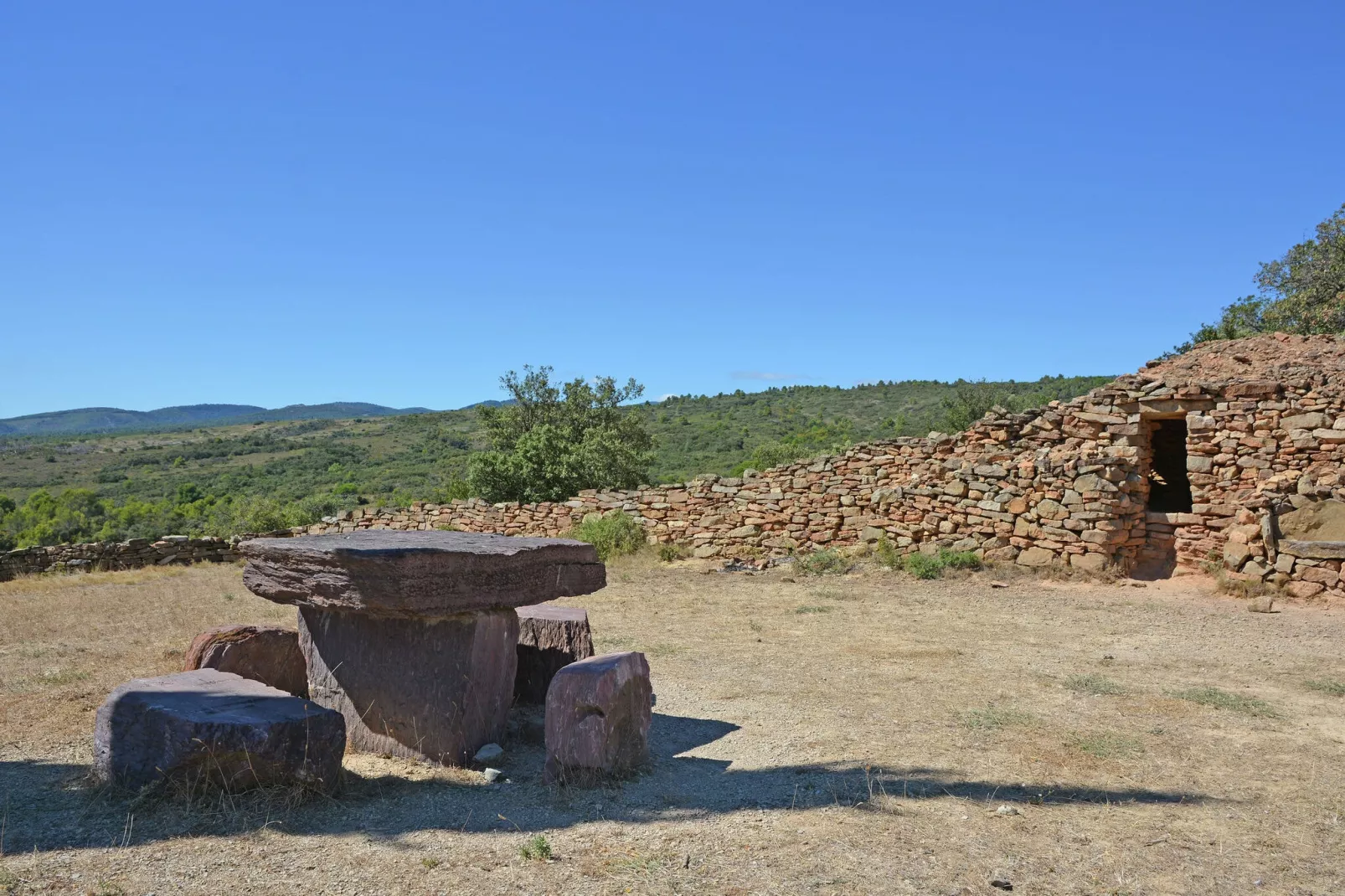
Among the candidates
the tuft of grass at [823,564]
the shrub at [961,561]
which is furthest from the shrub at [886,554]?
the shrub at [961,561]

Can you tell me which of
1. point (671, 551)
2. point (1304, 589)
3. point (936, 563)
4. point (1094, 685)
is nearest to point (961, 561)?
point (936, 563)

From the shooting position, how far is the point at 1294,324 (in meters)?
18.8

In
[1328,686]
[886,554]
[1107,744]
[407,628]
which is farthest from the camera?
[886,554]

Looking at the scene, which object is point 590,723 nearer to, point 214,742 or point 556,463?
point 214,742

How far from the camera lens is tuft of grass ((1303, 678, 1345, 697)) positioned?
711cm

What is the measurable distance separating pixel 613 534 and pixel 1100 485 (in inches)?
315

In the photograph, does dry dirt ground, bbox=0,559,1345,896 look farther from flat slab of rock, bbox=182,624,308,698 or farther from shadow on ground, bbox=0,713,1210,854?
flat slab of rock, bbox=182,624,308,698

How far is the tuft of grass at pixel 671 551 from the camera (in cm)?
1631

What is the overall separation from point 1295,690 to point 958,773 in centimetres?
374

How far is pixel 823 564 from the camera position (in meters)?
14.6

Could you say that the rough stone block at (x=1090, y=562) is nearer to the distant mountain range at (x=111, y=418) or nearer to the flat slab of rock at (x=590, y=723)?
the flat slab of rock at (x=590, y=723)

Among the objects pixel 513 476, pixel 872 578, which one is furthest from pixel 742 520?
pixel 513 476

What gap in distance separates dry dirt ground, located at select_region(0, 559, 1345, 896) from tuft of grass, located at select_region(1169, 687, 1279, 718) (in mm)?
44

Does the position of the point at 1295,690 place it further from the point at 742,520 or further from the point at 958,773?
the point at 742,520
